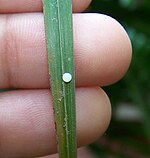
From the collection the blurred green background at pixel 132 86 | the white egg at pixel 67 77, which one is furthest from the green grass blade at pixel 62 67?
the blurred green background at pixel 132 86

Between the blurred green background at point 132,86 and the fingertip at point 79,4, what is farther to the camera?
the blurred green background at point 132,86

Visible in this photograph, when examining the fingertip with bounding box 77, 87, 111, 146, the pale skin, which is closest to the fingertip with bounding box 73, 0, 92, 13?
the pale skin

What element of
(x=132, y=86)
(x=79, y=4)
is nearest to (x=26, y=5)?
(x=79, y=4)

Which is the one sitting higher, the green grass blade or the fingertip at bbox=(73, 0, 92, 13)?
the fingertip at bbox=(73, 0, 92, 13)

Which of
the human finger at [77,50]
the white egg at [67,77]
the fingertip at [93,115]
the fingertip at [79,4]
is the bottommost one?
the fingertip at [93,115]

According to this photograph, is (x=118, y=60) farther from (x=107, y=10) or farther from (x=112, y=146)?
(x=112, y=146)

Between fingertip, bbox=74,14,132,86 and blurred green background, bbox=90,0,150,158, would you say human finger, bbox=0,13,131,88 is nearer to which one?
fingertip, bbox=74,14,132,86

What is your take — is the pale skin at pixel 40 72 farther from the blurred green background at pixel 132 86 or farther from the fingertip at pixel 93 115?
the blurred green background at pixel 132 86

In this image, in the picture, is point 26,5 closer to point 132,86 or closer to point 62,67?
point 62,67
